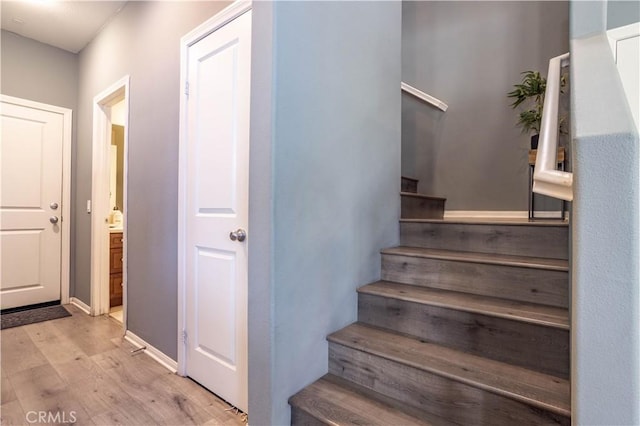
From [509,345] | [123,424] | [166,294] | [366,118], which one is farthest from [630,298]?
[166,294]

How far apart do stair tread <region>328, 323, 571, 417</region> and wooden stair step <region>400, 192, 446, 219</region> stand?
3.33 feet

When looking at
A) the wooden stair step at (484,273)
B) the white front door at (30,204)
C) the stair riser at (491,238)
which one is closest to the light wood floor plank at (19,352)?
the white front door at (30,204)

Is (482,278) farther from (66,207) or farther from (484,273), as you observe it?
(66,207)

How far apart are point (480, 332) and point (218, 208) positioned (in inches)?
56.1

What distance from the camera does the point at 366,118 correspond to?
1.81 metres

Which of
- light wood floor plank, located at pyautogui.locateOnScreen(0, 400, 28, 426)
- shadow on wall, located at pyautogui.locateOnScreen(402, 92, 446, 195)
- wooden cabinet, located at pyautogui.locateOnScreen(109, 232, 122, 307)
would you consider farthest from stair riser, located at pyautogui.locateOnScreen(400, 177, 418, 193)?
wooden cabinet, located at pyautogui.locateOnScreen(109, 232, 122, 307)

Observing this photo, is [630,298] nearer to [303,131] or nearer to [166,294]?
[303,131]

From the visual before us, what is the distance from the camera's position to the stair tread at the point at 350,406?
1181 mm

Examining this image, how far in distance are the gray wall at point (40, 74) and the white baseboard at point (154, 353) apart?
1604 millimetres

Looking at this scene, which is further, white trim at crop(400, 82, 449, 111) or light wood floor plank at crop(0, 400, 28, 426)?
white trim at crop(400, 82, 449, 111)

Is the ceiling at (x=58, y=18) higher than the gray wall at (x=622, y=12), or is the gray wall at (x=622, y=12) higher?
the ceiling at (x=58, y=18)

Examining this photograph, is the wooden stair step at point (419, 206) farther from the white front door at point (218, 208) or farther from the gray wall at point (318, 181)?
the white front door at point (218, 208)

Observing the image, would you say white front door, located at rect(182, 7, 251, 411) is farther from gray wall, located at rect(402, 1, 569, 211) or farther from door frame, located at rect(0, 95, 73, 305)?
door frame, located at rect(0, 95, 73, 305)

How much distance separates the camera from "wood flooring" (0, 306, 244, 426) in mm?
1569
